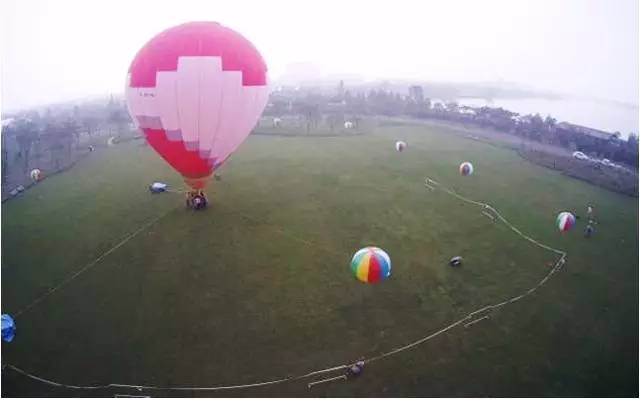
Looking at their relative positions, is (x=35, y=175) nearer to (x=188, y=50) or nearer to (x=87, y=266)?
(x=87, y=266)

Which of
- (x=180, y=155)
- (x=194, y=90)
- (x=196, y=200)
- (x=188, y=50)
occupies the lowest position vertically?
(x=196, y=200)

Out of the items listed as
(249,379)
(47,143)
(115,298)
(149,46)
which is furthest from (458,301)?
(47,143)

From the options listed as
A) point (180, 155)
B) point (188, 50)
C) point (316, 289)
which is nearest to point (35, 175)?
point (180, 155)

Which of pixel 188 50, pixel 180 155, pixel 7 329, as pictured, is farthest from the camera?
Result: pixel 180 155

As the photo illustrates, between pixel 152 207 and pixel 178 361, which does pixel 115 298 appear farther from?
pixel 152 207

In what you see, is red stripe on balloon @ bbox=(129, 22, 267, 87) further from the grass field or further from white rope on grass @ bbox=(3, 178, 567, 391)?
white rope on grass @ bbox=(3, 178, 567, 391)

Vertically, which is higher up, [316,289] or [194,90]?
[194,90]

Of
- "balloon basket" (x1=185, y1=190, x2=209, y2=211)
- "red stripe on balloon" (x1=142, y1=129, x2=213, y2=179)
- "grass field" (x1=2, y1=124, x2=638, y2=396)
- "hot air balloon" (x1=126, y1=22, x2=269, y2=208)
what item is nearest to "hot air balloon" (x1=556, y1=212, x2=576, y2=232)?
"grass field" (x1=2, y1=124, x2=638, y2=396)
